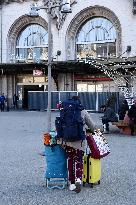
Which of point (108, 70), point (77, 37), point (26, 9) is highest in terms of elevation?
point (26, 9)

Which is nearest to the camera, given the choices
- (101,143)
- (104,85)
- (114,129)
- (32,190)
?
(32,190)

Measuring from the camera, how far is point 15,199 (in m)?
7.27

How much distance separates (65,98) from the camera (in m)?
39.5

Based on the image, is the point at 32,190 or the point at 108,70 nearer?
the point at 32,190

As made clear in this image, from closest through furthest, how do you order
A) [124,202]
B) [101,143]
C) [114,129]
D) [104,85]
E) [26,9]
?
[124,202] → [101,143] → [114,129] → [104,85] → [26,9]

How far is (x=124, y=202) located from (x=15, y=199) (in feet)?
5.42

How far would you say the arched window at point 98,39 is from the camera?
146 ft

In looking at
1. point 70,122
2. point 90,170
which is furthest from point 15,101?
point 70,122

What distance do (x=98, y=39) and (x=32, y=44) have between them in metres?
7.10

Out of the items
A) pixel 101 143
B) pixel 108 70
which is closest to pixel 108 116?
pixel 108 70

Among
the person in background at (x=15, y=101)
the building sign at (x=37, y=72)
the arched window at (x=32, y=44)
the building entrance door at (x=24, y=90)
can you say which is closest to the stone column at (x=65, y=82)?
the building sign at (x=37, y=72)

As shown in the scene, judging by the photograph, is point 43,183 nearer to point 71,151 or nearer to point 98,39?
point 71,151

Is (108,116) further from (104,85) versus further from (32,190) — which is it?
(104,85)

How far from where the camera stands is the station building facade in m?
43.5
